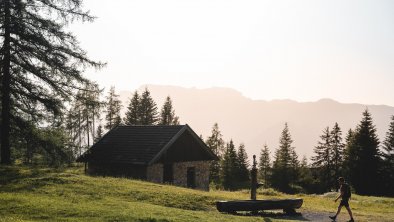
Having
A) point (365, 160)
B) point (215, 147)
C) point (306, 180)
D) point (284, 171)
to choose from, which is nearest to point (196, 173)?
point (365, 160)

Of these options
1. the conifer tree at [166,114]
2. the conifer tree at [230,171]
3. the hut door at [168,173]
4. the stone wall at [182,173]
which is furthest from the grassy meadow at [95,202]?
the conifer tree at [166,114]

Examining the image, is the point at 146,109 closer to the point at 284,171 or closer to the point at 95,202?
the point at 284,171

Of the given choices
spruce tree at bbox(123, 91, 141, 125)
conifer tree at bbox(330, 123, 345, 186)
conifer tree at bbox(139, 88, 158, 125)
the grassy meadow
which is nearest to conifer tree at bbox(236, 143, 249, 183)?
conifer tree at bbox(330, 123, 345, 186)

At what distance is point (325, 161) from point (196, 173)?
45.0m

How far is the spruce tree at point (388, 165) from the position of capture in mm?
53781

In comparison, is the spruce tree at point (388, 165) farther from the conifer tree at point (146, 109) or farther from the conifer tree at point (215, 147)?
the conifer tree at point (146, 109)

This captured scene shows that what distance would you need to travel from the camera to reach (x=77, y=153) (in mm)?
24203

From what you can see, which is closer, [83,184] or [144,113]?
[83,184]

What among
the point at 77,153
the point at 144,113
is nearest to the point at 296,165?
the point at 144,113

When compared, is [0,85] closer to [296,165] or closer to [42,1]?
[42,1]

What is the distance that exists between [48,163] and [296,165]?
63333 millimetres

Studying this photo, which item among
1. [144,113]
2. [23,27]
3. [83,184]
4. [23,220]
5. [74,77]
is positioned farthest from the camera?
[144,113]

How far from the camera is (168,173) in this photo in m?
30.5

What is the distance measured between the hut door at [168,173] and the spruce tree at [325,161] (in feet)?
151
